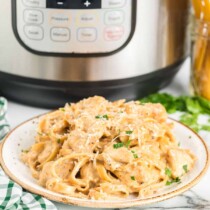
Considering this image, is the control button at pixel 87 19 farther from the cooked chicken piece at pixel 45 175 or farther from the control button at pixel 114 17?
the cooked chicken piece at pixel 45 175

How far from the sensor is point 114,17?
1304mm

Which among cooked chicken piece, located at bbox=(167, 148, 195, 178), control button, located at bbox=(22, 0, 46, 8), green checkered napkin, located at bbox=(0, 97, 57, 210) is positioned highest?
control button, located at bbox=(22, 0, 46, 8)

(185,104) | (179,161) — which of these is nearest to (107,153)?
(179,161)

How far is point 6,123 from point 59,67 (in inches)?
6.1

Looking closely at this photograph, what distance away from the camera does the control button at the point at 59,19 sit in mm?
1291

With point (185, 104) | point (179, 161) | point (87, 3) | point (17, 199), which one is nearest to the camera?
point (17, 199)

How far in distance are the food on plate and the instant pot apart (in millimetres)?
157

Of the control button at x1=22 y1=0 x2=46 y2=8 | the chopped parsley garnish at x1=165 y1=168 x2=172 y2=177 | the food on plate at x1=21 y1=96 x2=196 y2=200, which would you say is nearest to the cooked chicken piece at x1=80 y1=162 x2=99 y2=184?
the food on plate at x1=21 y1=96 x2=196 y2=200

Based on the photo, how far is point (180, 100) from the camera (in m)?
1.46

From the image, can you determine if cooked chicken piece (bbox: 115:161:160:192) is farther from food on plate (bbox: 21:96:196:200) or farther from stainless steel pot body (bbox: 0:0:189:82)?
stainless steel pot body (bbox: 0:0:189:82)

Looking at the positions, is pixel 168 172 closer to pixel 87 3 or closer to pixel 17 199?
pixel 17 199

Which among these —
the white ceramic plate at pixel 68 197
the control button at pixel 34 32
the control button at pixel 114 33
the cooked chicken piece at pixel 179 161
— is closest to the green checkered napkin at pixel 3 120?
the white ceramic plate at pixel 68 197

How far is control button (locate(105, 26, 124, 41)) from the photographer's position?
1315 millimetres

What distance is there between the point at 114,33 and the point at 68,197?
1.38 ft
